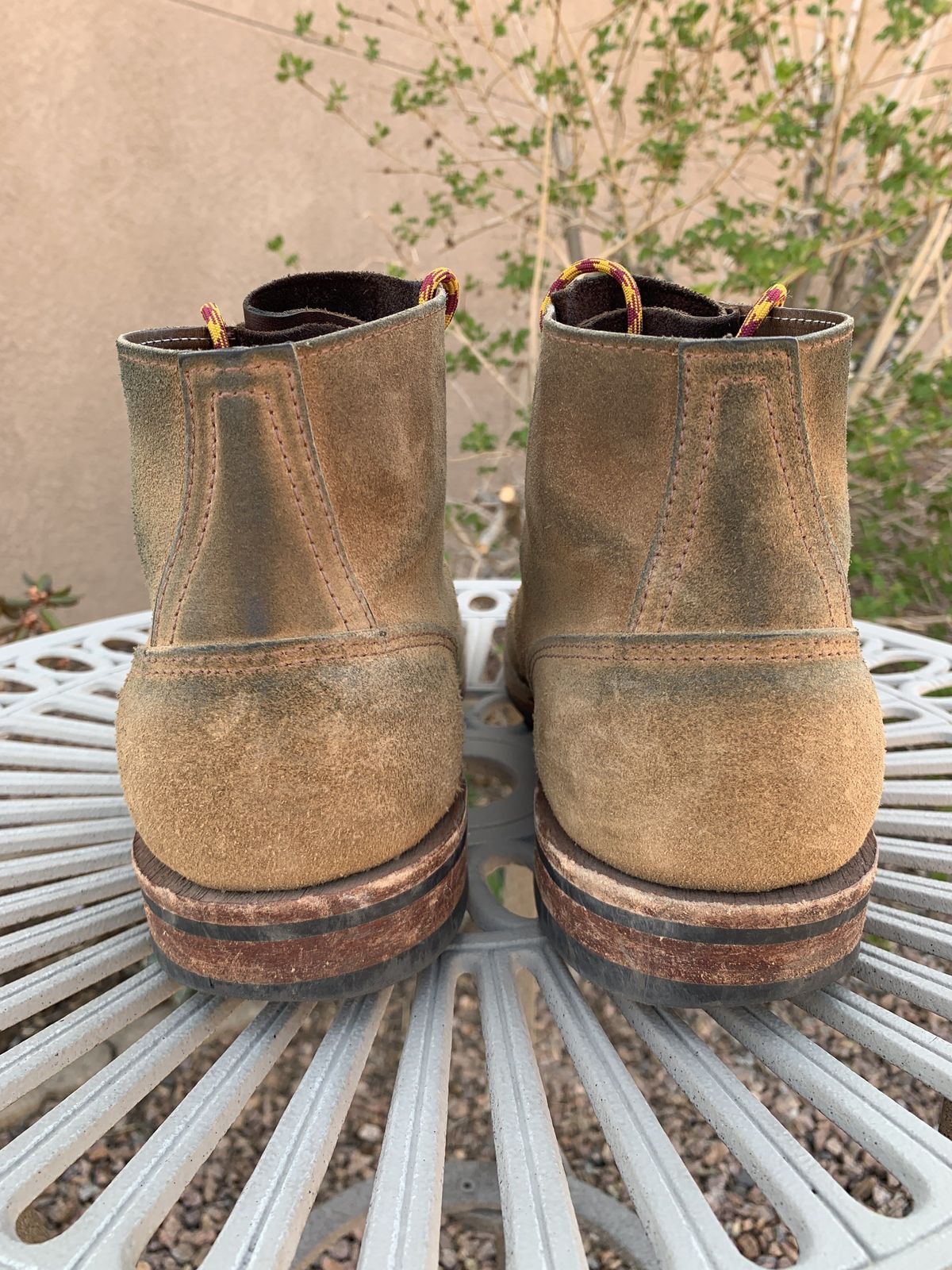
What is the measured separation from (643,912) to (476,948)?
0.66 ft

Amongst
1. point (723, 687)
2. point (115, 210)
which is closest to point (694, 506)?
point (723, 687)

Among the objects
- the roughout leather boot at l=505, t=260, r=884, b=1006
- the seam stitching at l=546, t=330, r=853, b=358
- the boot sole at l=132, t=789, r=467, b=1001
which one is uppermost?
the seam stitching at l=546, t=330, r=853, b=358

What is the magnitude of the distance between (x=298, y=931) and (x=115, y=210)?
179 centimetres

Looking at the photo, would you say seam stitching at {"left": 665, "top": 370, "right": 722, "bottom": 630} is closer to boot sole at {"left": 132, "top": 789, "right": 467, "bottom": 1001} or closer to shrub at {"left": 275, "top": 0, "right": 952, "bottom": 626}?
boot sole at {"left": 132, "top": 789, "right": 467, "bottom": 1001}

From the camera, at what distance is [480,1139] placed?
1255mm

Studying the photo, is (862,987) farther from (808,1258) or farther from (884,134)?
(884,134)

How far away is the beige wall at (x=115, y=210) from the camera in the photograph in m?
1.69

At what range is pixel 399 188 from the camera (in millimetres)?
2094

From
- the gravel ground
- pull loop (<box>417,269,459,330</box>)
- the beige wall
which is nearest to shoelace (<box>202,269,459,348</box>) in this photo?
pull loop (<box>417,269,459,330</box>)

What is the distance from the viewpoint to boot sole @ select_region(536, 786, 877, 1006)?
0.55m

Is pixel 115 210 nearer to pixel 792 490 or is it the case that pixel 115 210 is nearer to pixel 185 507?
pixel 185 507

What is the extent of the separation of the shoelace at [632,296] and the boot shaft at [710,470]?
23 millimetres

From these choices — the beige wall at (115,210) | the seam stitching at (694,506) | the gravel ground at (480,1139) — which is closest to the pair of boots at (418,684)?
the seam stitching at (694,506)

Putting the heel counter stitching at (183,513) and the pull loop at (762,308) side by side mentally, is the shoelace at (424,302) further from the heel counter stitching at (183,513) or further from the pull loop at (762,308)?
the pull loop at (762,308)
